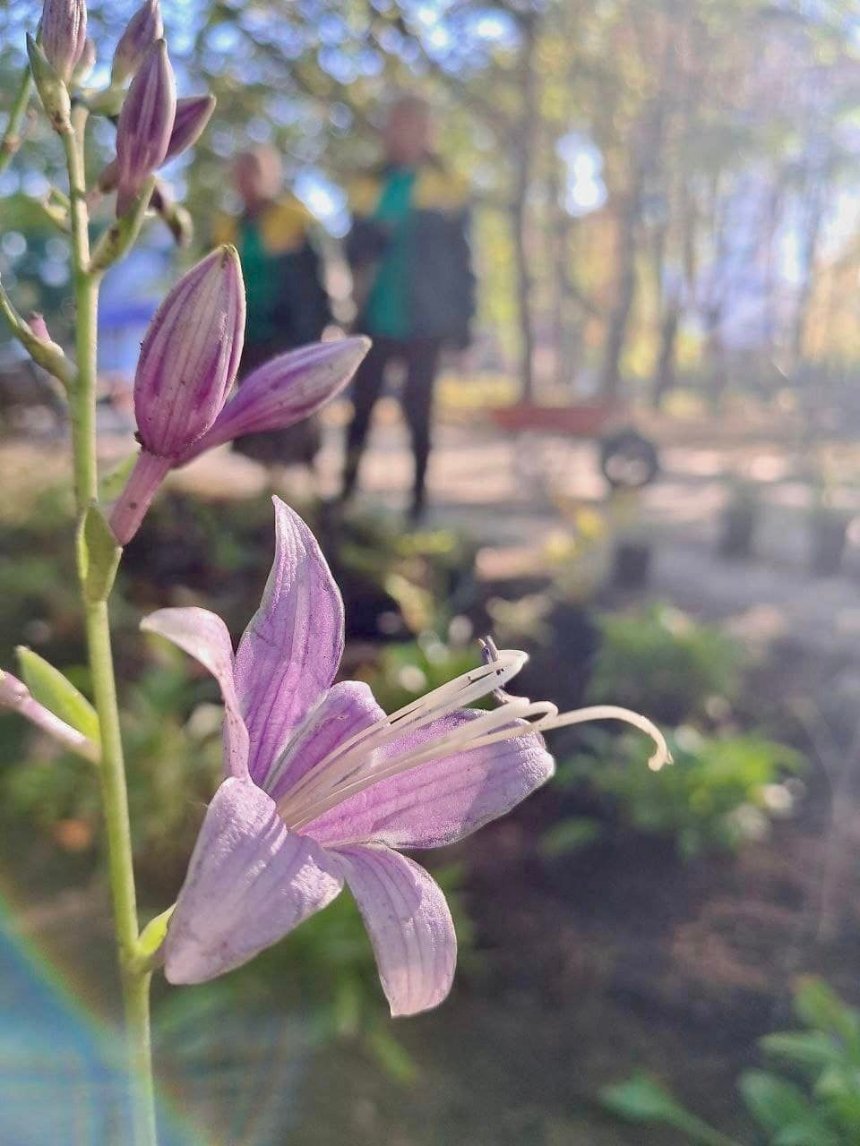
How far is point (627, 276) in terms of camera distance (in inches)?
394

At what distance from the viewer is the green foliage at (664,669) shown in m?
3.86

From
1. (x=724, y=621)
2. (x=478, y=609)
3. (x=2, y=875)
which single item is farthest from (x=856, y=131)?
(x=2, y=875)

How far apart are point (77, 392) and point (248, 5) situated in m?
3.11

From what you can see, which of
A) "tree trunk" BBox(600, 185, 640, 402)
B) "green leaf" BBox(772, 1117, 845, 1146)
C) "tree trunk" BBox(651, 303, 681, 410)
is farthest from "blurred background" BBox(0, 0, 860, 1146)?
"tree trunk" BBox(651, 303, 681, 410)

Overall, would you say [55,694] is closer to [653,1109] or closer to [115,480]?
[115,480]

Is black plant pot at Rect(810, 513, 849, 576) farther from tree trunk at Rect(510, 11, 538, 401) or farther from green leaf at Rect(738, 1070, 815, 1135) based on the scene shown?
green leaf at Rect(738, 1070, 815, 1135)

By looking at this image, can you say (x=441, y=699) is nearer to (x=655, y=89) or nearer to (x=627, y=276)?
(x=655, y=89)

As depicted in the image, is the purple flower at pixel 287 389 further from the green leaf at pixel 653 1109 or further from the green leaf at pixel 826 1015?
the green leaf at pixel 826 1015

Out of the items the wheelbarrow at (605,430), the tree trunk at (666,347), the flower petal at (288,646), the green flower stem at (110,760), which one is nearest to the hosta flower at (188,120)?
the green flower stem at (110,760)

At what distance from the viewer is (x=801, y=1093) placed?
212 cm

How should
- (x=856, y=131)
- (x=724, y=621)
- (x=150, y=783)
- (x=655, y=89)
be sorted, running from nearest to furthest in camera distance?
(x=150, y=783) → (x=724, y=621) → (x=655, y=89) → (x=856, y=131)

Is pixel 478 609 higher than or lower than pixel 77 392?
lower

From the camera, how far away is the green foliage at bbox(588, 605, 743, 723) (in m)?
3.86

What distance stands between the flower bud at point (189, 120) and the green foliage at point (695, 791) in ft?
7.56
